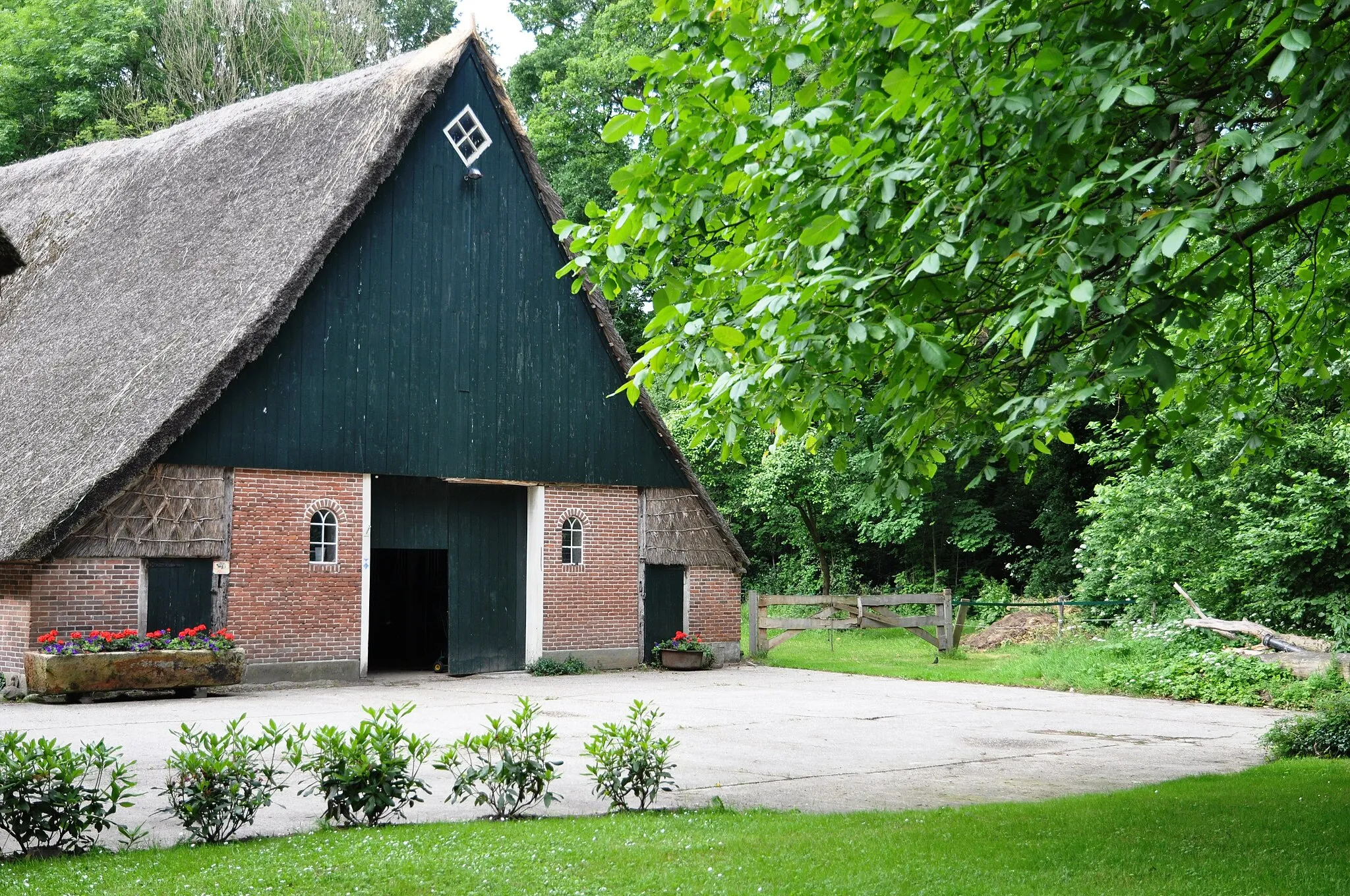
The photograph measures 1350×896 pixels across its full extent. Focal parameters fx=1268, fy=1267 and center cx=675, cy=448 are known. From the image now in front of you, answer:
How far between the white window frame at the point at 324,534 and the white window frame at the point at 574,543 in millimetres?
4132

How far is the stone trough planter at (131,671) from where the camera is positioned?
49.9 feet

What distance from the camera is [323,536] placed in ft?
60.3

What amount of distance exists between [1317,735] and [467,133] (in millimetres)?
14932

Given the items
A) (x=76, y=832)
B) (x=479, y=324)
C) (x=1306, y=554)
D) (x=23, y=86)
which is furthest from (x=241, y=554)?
(x=23, y=86)

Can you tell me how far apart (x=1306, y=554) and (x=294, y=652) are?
1558 centimetres

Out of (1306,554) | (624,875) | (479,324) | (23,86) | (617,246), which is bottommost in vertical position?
(624,875)

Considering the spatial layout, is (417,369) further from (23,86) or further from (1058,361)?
(23,86)

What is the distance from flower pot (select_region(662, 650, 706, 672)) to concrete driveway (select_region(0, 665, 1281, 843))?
1266 millimetres

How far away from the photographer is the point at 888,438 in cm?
827

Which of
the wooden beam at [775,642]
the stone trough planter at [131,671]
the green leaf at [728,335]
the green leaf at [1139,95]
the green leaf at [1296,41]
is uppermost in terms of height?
the green leaf at [1296,41]

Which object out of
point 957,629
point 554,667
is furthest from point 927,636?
point 554,667

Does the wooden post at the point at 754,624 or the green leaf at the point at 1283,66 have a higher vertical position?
the green leaf at the point at 1283,66

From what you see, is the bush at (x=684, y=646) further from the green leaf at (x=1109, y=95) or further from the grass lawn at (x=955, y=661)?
the green leaf at (x=1109, y=95)

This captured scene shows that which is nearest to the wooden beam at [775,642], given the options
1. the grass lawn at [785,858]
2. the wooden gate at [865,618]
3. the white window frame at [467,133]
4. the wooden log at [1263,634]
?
the wooden gate at [865,618]
